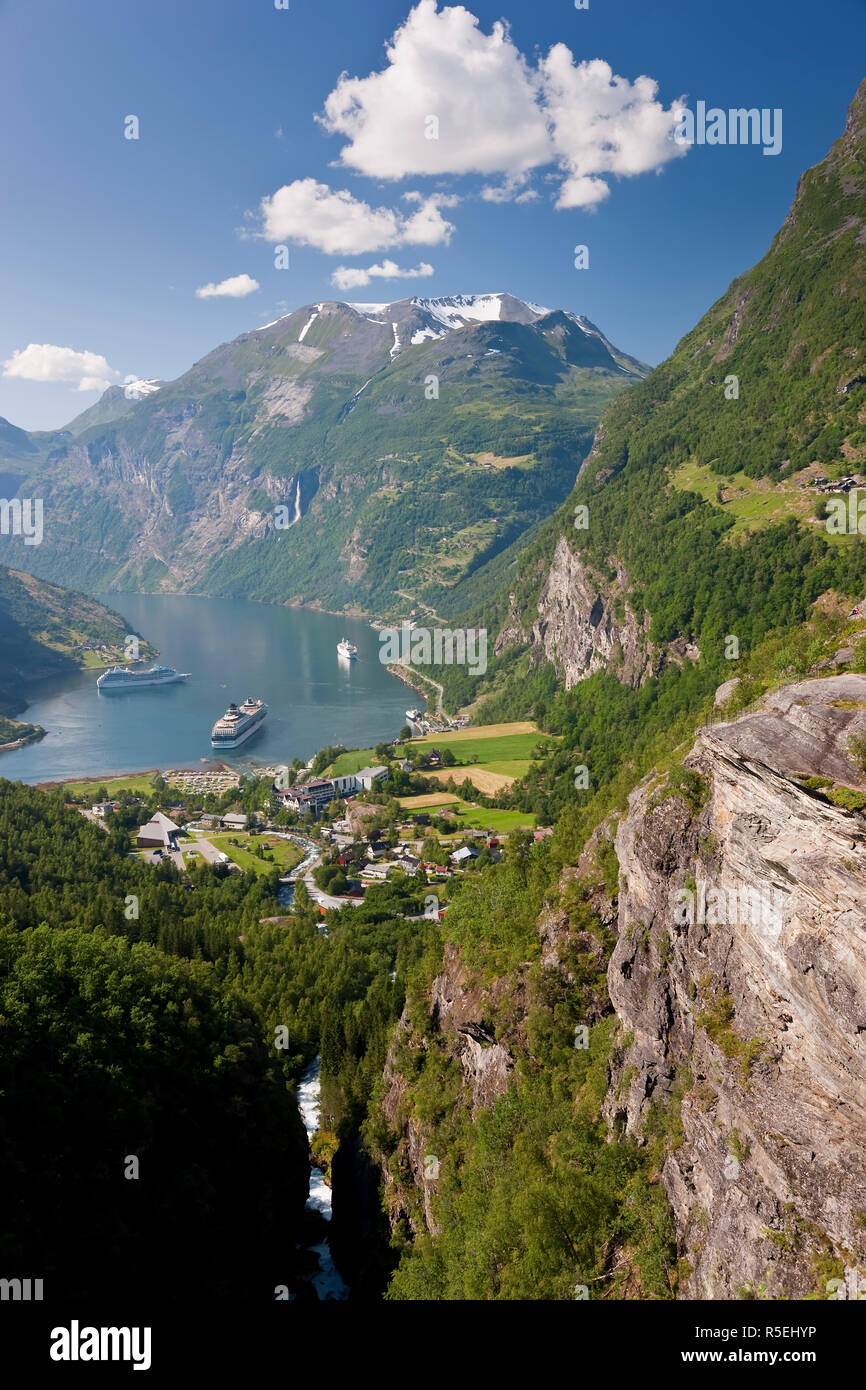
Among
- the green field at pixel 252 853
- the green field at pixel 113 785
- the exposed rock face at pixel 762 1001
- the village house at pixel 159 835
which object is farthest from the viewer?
the green field at pixel 113 785

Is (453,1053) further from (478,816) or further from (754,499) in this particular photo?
(754,499)

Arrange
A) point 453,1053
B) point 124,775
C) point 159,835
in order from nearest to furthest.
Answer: point 453,1053, point 159,835, point 124,775

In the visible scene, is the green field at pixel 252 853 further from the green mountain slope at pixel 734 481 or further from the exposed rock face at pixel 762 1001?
the exposed rock face at pixel 762 1001

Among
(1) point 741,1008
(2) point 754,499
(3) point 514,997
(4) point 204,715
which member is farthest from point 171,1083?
(4) point 204,715

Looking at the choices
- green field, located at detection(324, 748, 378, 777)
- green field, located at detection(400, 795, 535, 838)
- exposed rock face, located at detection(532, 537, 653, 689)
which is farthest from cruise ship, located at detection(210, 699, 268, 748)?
exposed rock face, located at detection(532, 537, 653, 689)

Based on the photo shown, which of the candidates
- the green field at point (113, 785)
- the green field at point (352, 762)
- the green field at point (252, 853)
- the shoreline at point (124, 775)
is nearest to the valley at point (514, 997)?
the green field at point (252, 853)

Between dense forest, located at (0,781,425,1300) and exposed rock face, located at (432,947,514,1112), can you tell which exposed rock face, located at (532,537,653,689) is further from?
exposed rock face, located at (432,947,514,1112)
